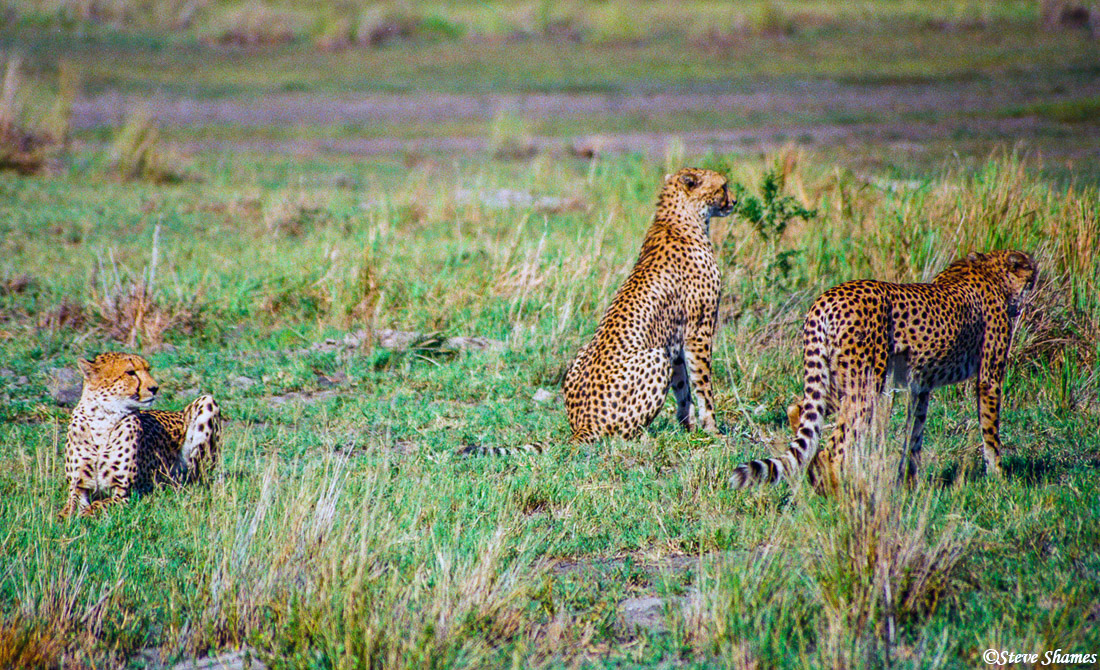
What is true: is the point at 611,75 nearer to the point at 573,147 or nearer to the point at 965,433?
the point at 573,147

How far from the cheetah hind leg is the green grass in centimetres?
18

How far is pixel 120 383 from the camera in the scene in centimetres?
505

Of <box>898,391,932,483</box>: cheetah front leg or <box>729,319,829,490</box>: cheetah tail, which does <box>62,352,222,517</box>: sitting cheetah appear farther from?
<box>898,391,932,483</box>: cheetah front leg

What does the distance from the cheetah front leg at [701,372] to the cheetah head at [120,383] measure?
292 cm

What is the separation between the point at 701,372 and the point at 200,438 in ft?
8.95

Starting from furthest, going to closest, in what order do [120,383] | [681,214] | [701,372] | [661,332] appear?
[681,214] < [701,372] < [661,332] < [120,383]

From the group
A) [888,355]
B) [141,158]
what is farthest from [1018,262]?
[141,158]

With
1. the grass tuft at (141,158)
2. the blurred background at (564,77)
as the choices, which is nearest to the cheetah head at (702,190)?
the blurred background at (564,77)

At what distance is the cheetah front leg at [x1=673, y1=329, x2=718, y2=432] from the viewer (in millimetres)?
6391

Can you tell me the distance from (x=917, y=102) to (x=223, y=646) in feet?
75.2

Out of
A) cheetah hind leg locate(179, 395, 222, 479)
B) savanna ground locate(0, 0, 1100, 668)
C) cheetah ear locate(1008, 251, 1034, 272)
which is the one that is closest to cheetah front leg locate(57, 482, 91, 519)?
savanna ground locate(0, 0, 1100, 668)

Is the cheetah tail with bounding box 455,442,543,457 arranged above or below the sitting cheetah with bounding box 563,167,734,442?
below

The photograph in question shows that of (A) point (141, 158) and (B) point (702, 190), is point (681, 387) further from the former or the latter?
(A) point (141, 158)

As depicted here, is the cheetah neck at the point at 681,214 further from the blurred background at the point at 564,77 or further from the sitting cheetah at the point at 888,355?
the blurred background at the point at 564,77
